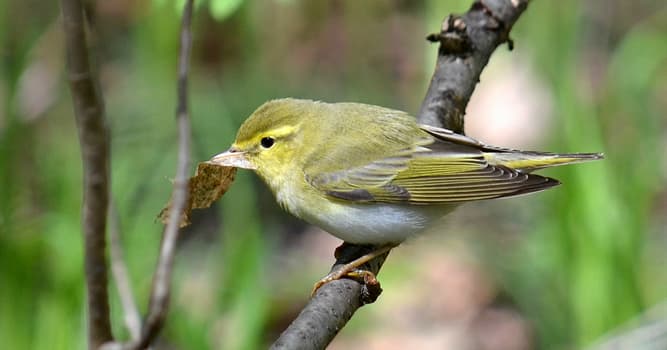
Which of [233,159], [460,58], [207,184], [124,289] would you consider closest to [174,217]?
[124,289]

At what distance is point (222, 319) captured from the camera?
3.75m

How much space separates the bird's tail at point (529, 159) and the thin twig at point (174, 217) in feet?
5.94

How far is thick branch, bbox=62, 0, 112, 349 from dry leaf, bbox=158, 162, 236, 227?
3.58 feet

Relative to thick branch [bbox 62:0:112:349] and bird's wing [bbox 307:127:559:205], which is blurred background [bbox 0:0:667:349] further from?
thick branch [bbox 62:0:112:349]

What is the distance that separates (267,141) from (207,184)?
0.55 metres

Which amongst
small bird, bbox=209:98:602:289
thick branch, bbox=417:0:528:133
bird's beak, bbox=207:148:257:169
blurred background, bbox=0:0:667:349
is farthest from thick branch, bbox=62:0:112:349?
thick branch, bbox=417:0:528:133

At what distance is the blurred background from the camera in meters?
3.82

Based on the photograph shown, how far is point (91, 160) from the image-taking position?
111 cm

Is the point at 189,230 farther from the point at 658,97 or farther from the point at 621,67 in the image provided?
the point at 658,97

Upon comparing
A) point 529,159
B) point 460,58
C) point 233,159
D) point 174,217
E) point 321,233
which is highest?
point 460,58

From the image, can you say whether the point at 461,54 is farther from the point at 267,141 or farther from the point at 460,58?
the point at 267,141

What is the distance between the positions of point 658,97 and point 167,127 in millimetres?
3542

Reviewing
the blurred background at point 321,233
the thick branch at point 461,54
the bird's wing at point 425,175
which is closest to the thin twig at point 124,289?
the blurred background at point 321,233

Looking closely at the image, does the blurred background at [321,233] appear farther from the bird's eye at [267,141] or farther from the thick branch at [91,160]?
the thick branch at [91,160]
